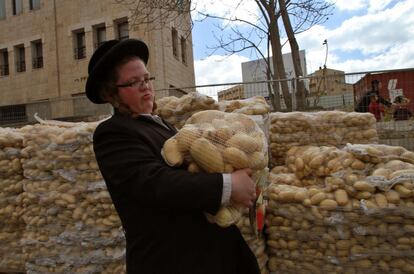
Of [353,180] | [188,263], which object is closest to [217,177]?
[188,263]

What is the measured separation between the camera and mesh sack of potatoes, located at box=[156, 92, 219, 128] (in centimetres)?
349

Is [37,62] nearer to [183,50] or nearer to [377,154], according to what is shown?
[183,50]

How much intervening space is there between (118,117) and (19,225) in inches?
113

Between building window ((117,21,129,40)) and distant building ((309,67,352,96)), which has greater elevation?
building window ((117,21,129,40))

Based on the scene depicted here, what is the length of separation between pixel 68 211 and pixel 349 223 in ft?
7.44

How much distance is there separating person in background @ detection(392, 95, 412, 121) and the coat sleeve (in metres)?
5.20

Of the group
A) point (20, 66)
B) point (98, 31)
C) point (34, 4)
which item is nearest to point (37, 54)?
point (20, 66)

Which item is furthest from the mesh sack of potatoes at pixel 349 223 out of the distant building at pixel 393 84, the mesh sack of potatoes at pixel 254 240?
the distant building at pixel 393 84

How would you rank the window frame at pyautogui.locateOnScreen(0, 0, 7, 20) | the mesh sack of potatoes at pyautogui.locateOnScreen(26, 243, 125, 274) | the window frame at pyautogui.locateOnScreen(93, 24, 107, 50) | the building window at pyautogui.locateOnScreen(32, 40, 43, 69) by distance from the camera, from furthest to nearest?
the window frame at pyautogui.locateOnScreen(0, 0, 7, 20)
the building window at pyautogui.locateOnScreen(32, 40, 43, 69)
the window frame at pyautogui.locateOnScreen(93, 24, 107, 50)
the mesh sack of potatoes at pyautogui.locateOnScreen(26, 243, 125, 274)

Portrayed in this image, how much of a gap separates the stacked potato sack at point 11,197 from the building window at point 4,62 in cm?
2204

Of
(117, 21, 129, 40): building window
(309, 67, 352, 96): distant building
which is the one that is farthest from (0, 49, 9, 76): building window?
(309, 67, 352, 96): distant building

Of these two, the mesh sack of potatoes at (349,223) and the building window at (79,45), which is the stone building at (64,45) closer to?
the building window at (79,45)

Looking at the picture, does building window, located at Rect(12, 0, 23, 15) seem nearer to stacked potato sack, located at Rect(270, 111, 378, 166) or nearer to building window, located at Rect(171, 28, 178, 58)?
building window, located at Rect(171, 28, 178, 58)

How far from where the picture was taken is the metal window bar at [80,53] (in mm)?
20656
